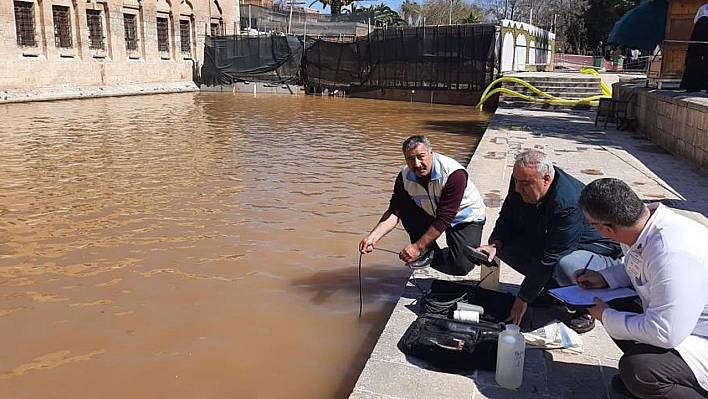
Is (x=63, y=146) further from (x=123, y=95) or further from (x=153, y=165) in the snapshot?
(x=123, y=95)

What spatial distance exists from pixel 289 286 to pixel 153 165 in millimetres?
5824

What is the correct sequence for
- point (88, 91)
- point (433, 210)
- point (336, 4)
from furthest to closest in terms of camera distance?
point (336, 4) < point (88, 91) < point (433, 210)

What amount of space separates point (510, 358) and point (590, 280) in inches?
21.4

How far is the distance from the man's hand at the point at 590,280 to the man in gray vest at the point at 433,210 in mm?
1114

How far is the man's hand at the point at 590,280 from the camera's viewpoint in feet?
9.54

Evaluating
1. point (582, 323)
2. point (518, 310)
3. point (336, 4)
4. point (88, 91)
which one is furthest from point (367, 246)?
point (336, 4)

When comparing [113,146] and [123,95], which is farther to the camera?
[123,95]

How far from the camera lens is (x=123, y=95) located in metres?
25.3

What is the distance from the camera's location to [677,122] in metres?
9.51

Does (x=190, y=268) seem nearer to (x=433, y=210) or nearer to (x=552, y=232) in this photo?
(x=433, y=210)

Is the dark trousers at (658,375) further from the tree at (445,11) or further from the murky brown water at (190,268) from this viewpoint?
the tree at (445,11)

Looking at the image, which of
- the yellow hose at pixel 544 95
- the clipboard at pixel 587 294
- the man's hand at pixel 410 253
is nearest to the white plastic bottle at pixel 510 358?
the clipboard at pixel 587 294

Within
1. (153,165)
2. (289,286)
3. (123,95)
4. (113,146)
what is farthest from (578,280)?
(123,95)

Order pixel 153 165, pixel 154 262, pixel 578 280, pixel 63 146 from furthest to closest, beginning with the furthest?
1. pixel 63 146
2. pixel 153 165
3. pixel 154 262
4. pixel 578 280
